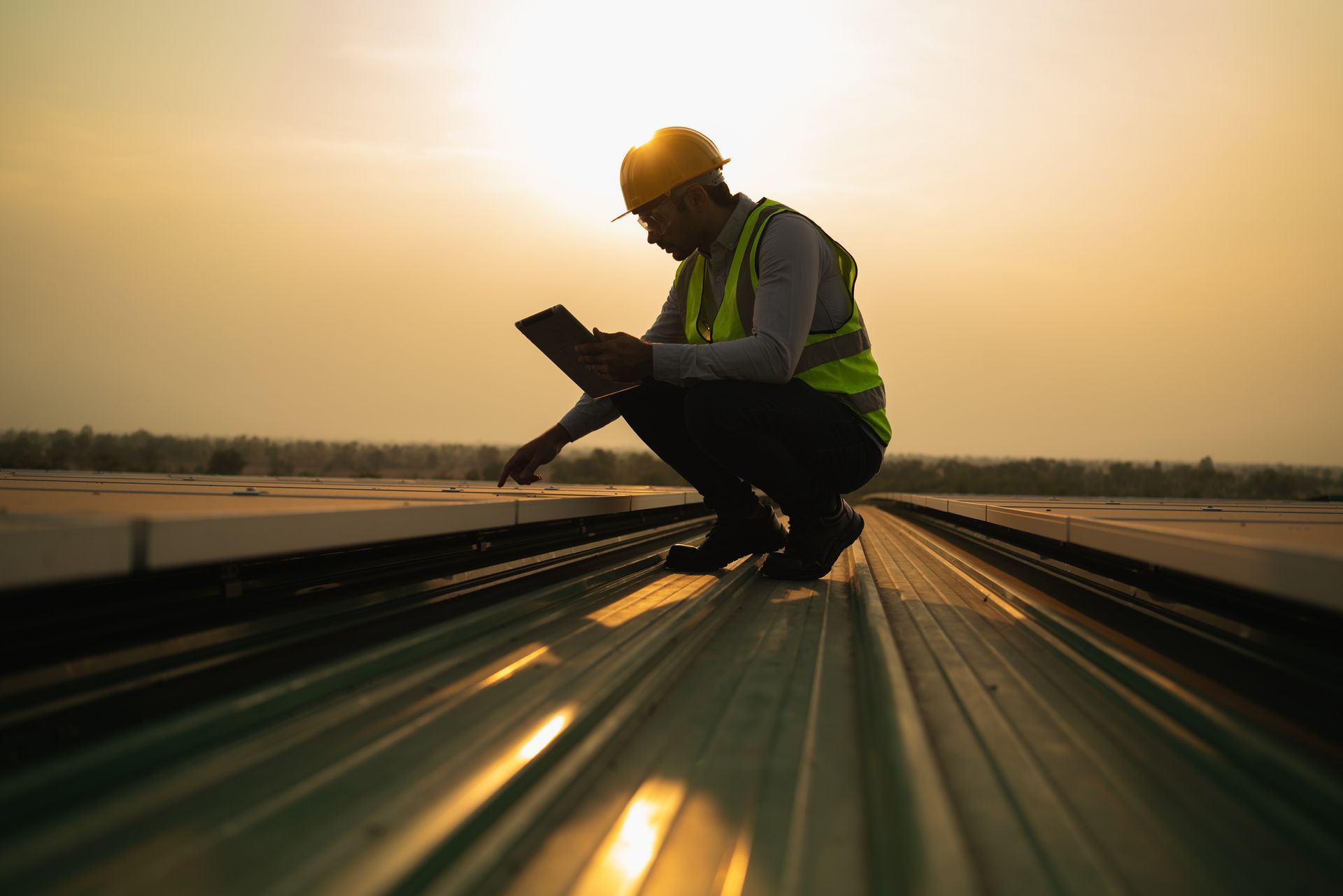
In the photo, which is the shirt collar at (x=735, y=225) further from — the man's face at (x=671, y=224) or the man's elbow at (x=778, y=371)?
the man's elbow at (x=778, y=371)

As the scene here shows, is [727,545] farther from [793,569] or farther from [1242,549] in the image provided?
[1242,549]

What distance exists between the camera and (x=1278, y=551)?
792 millimetres

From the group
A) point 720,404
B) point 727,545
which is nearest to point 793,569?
point 727,545

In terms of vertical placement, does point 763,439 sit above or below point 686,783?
above

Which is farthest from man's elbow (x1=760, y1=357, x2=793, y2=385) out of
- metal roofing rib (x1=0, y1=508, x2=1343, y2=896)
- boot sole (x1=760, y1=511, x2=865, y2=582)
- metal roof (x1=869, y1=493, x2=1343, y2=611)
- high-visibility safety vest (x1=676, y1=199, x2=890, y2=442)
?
metal roofing rib (x1=0, y1=508, x2=1343, y2=896)

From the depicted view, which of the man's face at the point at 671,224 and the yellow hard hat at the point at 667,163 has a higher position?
the yellow hard hat at the point at 667,163

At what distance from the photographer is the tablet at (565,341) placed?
195cm

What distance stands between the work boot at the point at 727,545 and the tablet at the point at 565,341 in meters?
0.53

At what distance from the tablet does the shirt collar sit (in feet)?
1.78

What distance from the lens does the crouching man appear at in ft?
6.55

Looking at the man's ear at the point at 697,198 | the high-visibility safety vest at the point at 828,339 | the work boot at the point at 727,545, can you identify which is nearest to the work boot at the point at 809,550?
the work boot at the point at 727,545

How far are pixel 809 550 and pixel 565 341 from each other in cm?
93

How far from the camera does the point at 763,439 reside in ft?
6.78

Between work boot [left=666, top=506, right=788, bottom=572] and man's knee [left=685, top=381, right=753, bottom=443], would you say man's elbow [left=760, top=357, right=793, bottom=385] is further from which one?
work boot [left=666, top=506, right=788, bottom=572]
